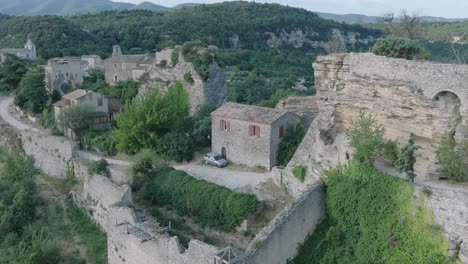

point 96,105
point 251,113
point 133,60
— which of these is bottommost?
point 96,105

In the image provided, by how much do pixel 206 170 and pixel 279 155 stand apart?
181 inches

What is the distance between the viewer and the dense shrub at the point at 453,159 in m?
18.0

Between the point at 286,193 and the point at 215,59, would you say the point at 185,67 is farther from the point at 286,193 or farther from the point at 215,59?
the point at 286,193

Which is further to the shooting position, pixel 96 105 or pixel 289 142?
pixel 96 105

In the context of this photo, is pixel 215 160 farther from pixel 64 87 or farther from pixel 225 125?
pixel 64 87

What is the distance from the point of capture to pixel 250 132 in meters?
30.7

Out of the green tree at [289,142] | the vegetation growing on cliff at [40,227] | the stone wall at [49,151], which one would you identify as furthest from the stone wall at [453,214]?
the stone wall at [49,151]

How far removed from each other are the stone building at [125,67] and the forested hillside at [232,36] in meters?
7.30

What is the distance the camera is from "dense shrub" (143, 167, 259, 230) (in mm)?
24641

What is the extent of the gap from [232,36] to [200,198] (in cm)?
7171

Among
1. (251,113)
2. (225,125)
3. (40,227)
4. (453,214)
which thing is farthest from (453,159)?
(40,227)

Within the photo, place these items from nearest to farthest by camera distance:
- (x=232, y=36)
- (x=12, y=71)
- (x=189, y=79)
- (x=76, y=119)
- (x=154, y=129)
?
(x=154, y=129) → (x=76, y=119) → (x=189, y=79) → (x=12, y=71) → (x=232, y=36)

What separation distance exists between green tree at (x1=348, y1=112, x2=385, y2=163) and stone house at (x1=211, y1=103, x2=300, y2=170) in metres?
9.52

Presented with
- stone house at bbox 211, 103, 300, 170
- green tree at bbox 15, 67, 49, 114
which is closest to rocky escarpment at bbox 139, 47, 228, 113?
stone house at bbox 211, 103, 300, 170
